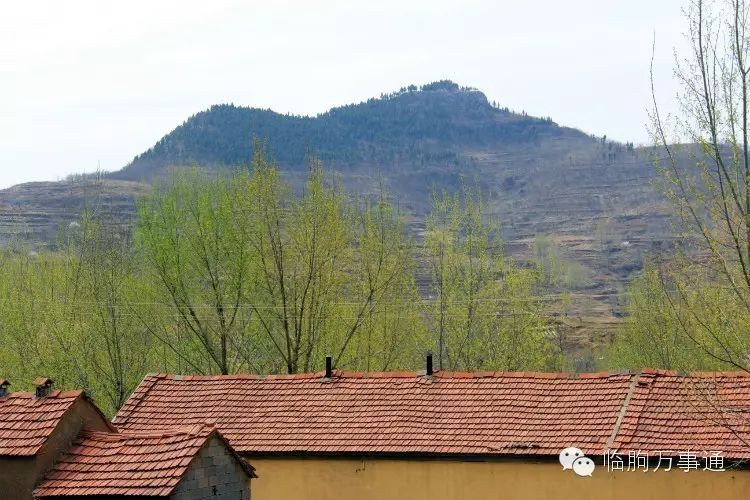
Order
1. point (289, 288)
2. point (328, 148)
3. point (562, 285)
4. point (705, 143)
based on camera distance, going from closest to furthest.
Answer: point (705, 143) < point (289, 288) < point (562, 285) < point (328, 148)

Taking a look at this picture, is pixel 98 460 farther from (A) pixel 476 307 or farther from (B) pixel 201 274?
(A) pixel 476 307

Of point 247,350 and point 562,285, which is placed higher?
point 247,350

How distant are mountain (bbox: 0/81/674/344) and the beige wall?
76.9 m

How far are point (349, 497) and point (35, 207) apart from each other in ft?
398

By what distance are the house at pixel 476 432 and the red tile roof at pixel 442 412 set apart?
0.03 m

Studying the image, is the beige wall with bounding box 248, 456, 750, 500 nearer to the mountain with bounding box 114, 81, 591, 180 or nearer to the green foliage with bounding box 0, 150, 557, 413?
the green foliage with bounding box 0, 150, 557, 413

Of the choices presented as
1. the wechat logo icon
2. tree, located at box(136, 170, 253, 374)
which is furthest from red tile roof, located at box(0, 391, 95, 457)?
tree, located at box(136, 170, 253, 374)

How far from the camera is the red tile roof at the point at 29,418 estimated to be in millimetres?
15984

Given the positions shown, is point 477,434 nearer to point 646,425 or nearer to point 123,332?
point 646,425

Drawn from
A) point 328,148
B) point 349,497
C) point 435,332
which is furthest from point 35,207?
point 349,497

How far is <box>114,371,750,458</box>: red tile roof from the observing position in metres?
18.3

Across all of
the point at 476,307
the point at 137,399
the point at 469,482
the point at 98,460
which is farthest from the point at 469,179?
the point at 98,460

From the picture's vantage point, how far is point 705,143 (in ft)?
49.1

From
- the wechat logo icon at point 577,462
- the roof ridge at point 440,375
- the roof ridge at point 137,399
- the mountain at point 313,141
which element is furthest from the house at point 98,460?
the mountain at point 313,141
